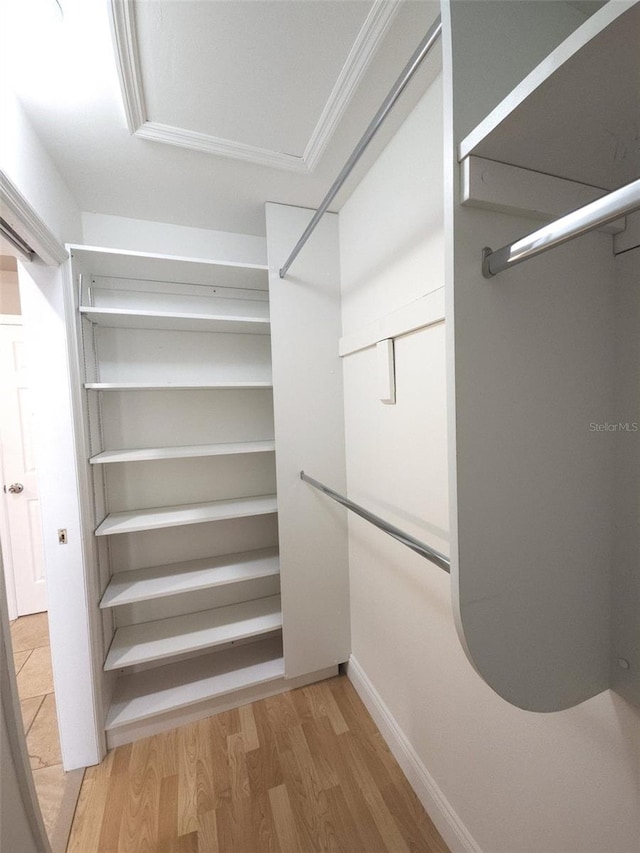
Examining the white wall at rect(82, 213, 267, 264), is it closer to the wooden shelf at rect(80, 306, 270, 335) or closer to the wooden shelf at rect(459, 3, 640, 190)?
the wooden shelf at rect(80, 306, 270, 335)

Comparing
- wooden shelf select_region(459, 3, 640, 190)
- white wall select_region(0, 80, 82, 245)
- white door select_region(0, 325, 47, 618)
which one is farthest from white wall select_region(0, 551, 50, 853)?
white door select_region(0, 325, 47, 618)

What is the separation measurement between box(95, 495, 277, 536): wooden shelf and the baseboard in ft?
3.45

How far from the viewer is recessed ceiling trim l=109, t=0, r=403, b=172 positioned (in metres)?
0.86

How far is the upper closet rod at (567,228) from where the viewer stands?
14.5 inches

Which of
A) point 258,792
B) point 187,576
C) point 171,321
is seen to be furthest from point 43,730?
point 171,321

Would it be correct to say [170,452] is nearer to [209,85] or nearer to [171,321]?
[171,321]

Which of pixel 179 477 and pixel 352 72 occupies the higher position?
pixel 352 72

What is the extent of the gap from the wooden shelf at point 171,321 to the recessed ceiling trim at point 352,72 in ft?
2.48

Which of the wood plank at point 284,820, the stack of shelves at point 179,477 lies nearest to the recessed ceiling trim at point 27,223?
A: the stack of shelves at point 179,477

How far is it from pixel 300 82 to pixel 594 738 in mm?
1960

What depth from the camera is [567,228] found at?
0.43m

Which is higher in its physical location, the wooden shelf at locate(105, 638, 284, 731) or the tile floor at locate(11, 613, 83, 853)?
the wooden shelf at locate(105, 638, 284, 731)

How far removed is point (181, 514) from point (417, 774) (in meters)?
1.51

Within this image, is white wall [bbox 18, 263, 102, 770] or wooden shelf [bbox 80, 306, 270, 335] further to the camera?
wooden shelf [bbox 80, 306, 270, 335]
